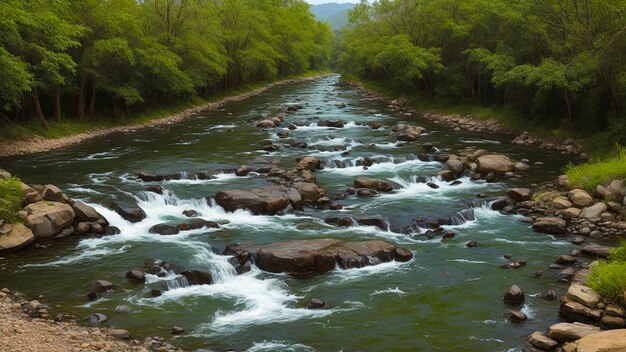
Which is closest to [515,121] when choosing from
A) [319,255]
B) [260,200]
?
[260,200]

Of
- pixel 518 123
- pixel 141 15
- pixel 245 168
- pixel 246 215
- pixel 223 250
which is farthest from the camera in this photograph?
pixel 141 15

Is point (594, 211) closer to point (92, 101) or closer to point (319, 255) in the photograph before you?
point (319, 255)

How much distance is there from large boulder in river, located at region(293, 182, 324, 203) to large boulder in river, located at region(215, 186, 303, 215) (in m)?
0.34

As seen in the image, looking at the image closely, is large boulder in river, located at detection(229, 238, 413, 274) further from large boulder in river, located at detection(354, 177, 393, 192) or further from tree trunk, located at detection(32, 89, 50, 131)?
tree trunk, located at detection(32, 89, 50, 131)

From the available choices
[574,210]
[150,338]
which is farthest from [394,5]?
[150,338]

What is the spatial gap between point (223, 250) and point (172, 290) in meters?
2.80

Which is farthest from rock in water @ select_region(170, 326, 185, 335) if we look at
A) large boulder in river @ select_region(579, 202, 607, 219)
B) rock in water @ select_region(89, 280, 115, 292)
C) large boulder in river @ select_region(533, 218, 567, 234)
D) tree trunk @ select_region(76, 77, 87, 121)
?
tree trunk @ select_region(76, 77, 87, 121)

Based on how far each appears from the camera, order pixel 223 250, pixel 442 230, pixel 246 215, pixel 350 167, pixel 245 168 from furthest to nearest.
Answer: pixel 350 167 < pixel 245 168 < pixel 246 215 < pixel 442 230 < pixel 223 250

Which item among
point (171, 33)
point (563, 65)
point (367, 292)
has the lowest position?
point (367, 292)

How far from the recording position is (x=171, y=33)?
49531mm

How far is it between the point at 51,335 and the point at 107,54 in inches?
1169

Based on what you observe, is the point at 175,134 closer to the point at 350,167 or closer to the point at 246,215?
the point at 350,167

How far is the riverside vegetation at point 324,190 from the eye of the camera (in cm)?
1321

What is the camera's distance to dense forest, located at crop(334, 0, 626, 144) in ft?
93.7
